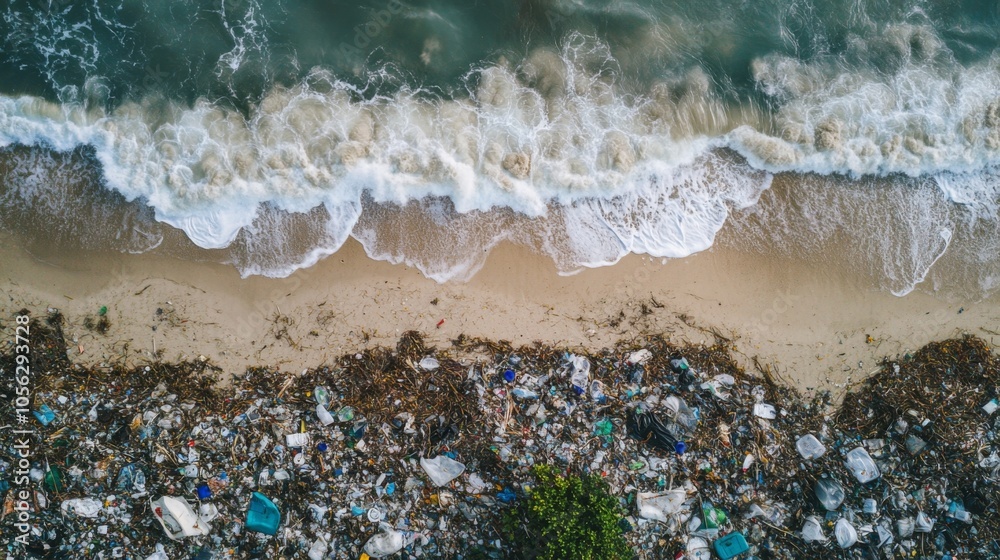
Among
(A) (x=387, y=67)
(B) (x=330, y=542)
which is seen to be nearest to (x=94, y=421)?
(B) (x=330, y=542)

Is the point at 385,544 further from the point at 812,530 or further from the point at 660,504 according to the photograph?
the point at 812,530

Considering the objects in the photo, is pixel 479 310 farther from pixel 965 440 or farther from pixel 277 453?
pixel 965 440

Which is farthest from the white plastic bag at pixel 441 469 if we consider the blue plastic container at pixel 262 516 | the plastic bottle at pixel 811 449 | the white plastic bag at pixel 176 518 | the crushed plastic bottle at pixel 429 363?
the plastic bottle at pixel 811 449

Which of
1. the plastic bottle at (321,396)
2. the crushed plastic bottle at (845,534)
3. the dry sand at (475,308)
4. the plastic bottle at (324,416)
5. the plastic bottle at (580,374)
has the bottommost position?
the crushed plastic bottle at (845,534)

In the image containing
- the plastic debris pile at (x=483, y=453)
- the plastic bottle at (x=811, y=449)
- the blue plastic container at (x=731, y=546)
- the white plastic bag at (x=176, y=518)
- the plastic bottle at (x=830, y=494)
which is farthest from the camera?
the plastic bottle at (x=811, y=449)

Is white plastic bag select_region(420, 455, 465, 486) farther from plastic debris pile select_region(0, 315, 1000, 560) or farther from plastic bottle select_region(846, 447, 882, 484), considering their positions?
plastic bottle select_region(846, 447, 882, 484)

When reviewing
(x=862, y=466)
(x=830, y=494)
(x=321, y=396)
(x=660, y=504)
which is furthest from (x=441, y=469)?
(x=862, y=466)

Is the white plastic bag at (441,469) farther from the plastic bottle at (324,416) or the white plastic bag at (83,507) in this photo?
the white plastic bag at (83,507)

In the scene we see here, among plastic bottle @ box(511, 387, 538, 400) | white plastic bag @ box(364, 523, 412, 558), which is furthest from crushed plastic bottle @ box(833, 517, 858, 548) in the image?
white plastic bag @ box(364, 523, 412, 558)

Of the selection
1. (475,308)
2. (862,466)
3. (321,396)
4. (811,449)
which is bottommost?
(862,466)
